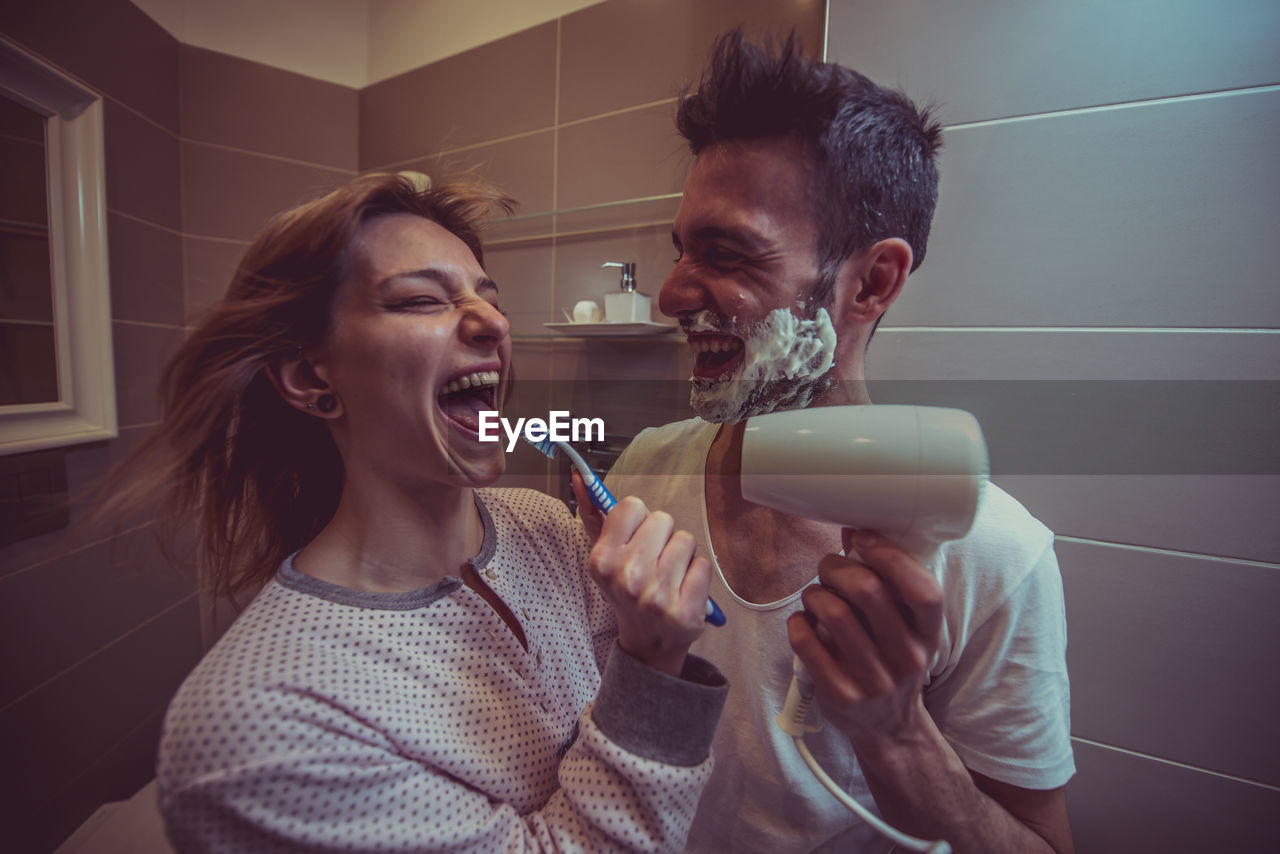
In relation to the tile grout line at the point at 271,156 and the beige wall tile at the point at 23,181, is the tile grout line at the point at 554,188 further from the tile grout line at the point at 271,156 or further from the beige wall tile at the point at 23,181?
the beige wall tile at the point at 23,181

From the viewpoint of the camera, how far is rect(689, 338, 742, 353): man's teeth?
63cm

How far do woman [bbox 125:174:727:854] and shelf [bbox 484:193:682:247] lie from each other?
23.8 inches

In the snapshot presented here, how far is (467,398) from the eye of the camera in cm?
62

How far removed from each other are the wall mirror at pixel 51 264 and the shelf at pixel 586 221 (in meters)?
0.78

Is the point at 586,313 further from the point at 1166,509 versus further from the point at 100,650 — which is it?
the point at 100,650

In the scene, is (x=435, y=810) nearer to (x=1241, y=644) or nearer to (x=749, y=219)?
(x=749, y=219)

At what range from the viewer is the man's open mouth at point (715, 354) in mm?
633

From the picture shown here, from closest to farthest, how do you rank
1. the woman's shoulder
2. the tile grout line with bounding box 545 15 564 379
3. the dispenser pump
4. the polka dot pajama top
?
the polka dot pajama top → the woman's shoulder → the dispenser pump → the tile grout line with bounding box 545 15 564 379

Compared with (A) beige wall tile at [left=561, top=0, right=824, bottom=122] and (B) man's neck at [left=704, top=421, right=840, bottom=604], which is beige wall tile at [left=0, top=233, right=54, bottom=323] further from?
(B) man's neck at [left=704, top=421, right=840, bottom=604]

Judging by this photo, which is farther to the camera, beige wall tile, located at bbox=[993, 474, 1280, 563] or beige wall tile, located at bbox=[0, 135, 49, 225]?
beige wall tile, located at bbox=[0, 135, 49, 225]

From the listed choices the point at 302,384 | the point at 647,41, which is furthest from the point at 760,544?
the point at 647,41

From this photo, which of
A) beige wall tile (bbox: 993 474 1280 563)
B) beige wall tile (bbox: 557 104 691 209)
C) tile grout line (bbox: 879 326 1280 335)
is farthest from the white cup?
beige wall tile (bbox: 993 474 1280 563)

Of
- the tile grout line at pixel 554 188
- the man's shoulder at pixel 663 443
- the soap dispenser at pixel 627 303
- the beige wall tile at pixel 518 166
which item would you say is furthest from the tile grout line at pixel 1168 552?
the beige wall tile at pixel 518 166

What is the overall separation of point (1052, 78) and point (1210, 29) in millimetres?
Answer: 193
